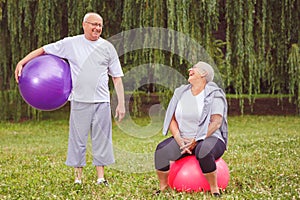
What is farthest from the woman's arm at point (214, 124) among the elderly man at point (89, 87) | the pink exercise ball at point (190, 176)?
the elderly man at point (89, 87)

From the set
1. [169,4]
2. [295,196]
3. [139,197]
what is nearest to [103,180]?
[139,197]

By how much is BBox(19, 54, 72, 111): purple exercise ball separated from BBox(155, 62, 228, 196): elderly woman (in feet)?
3.69

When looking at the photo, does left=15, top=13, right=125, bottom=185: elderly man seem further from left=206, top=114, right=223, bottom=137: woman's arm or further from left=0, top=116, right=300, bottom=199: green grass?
left=206, top=114, right=223, bottom=137: woman's arm

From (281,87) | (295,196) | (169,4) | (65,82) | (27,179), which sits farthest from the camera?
(281,87)

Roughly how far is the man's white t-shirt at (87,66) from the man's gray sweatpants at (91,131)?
0.09 meters

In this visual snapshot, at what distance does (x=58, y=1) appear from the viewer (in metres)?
11.7

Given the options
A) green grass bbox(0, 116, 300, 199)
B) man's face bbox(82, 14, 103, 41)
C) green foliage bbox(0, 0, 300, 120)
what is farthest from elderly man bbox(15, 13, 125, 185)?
green foliage bbox(0, 0, 300, 120)

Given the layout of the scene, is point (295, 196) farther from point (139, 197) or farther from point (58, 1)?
point (58, 1)

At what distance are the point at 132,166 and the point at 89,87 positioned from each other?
191 centimetres

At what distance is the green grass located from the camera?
18.2 ft

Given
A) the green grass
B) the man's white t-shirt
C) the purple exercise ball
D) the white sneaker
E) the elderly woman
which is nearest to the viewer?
the elderly woman

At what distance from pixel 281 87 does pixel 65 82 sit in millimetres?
8337

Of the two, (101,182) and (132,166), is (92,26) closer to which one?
(101,182)

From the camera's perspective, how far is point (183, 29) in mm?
Answer: 10633
